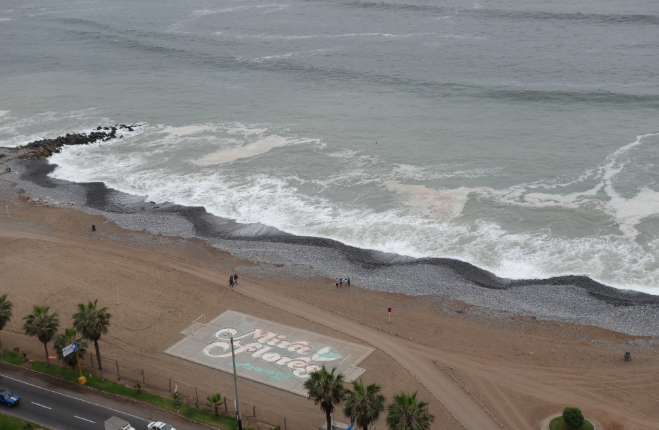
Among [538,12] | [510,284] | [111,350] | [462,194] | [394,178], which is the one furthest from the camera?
[538,12]

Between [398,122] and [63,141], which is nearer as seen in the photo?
[398,122]

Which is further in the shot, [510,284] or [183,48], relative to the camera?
[183,48]

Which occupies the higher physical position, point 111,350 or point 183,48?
point 183,48

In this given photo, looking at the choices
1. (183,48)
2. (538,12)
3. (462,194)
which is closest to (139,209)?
(462,194)

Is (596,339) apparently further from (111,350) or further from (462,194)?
(111,350)

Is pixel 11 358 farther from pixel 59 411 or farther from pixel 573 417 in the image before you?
pixel 573 417

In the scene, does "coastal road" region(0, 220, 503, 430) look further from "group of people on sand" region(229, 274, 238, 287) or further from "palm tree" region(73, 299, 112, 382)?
"palm tree" region(73, 299, 112, 382)

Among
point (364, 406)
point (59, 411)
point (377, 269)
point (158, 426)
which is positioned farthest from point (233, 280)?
point (364, 406)

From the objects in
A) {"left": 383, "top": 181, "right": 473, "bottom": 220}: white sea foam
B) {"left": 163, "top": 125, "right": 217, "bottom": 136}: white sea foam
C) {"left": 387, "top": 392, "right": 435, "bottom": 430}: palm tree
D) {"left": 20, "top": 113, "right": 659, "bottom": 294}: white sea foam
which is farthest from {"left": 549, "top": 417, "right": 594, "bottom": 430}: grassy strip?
{"left": 163, "top": 125, "right": 217, "bottom": 136}: white sea foam
